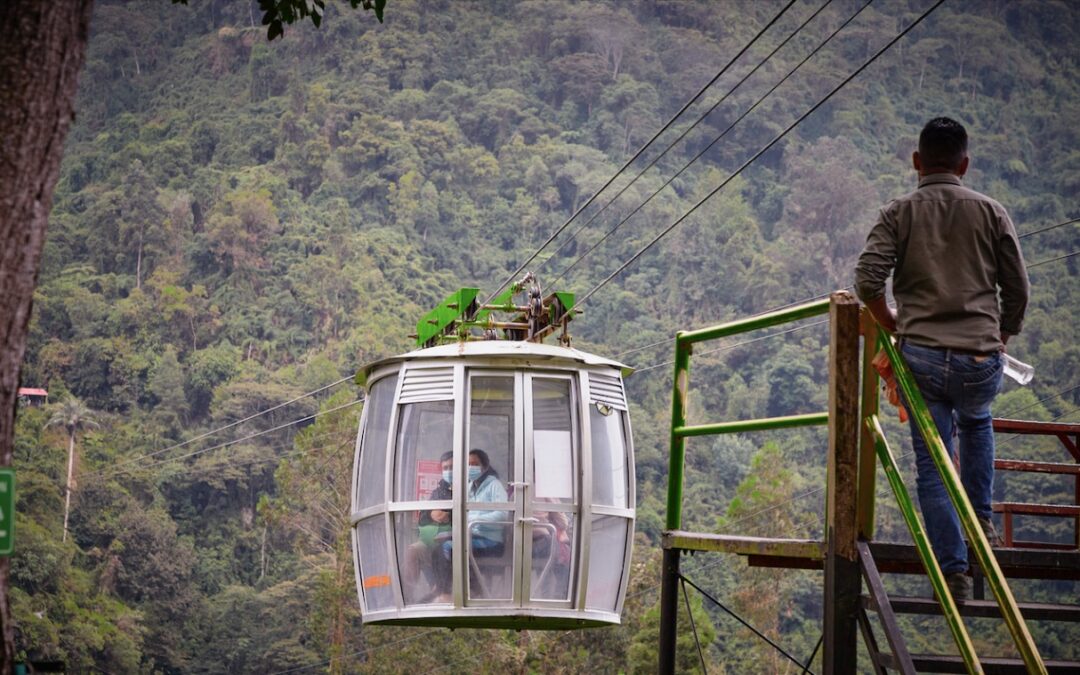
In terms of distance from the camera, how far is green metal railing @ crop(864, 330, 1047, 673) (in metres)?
3.45

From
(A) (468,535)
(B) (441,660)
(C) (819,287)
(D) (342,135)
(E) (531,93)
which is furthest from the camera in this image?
(E) (531,93)

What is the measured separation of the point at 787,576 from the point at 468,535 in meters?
52.8

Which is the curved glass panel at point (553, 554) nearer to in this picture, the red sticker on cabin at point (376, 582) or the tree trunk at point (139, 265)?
the red sticker on cabin at point (376, 582)

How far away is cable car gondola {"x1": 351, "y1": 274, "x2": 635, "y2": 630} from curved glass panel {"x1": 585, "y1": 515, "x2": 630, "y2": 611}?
28 mm

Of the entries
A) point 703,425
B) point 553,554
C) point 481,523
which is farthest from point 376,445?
point 703,425

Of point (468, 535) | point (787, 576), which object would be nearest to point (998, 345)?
point (468, 535)

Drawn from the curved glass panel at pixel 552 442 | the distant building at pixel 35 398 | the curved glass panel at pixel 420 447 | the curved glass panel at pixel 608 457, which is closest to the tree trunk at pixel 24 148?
the curved glass panel at pixel 420 447

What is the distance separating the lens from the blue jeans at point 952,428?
4.23 metres

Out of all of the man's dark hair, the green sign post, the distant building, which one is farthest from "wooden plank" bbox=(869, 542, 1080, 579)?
the distant building

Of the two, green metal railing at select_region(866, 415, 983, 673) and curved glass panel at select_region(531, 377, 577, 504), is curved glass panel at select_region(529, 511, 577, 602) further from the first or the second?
green metal railing at select_region(866, 415, 983, 673)

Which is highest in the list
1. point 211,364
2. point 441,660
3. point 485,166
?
point 485,166

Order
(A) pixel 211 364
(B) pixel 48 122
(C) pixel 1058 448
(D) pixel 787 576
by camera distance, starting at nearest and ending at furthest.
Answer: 1. (B) pixel 48 122
2. (D) pixel 787 576
3. (C) pixel 1058 448
4. (A) pixel 211 364

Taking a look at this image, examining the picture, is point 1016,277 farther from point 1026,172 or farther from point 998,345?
point 1026,172

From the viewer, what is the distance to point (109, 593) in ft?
205
